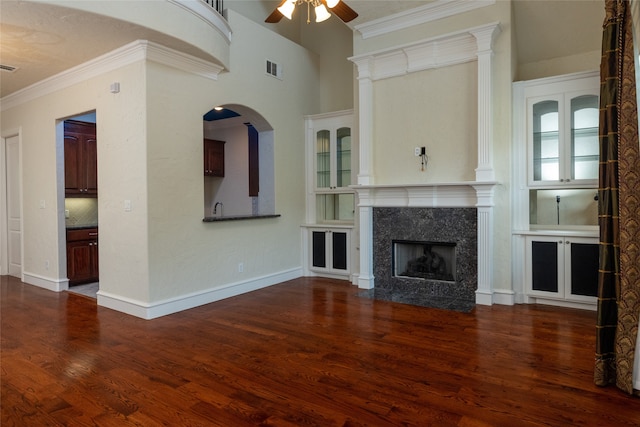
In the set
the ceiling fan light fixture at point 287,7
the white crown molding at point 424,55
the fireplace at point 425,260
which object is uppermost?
the white crown molding at point 424,55

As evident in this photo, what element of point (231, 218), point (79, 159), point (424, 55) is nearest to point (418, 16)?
point (424, 55)

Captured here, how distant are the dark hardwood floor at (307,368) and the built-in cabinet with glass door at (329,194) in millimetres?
1527

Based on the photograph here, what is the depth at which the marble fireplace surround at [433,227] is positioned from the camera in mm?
4555

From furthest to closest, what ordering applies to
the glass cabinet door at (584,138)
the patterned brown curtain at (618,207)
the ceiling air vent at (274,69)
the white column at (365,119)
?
the ceiling air vent at (274,69) < the white column at (365,119) < the glass cabinet door at (584,138) < the patterned brown curtain at (618,207)

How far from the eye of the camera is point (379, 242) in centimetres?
533

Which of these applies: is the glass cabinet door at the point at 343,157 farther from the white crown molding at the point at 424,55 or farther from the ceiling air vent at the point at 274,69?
the ceiling air vent at the point at 274,69

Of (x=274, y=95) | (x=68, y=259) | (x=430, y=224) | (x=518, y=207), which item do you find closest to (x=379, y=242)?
(x=430, y=224)

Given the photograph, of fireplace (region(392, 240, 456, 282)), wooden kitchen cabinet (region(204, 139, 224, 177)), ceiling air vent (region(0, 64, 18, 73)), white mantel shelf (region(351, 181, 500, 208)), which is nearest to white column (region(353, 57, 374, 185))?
white mantel shelf (region(351, 181, 500, 208))

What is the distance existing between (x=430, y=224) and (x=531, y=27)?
2602 millimetres

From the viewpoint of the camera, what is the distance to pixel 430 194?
4898 mm

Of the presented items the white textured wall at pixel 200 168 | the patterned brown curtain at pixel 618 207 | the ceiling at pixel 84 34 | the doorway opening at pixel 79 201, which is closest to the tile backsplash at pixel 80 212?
the doorway opening at pixel 79 201

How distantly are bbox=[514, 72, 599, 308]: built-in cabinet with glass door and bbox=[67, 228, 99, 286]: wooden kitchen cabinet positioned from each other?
18.8ft

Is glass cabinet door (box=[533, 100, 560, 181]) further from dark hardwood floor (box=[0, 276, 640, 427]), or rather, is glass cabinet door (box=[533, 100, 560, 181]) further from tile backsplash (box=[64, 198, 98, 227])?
tile backsplash (box=[64, 198, 98, 227])

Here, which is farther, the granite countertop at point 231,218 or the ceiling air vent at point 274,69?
the ceiling air vent at point 274,69
